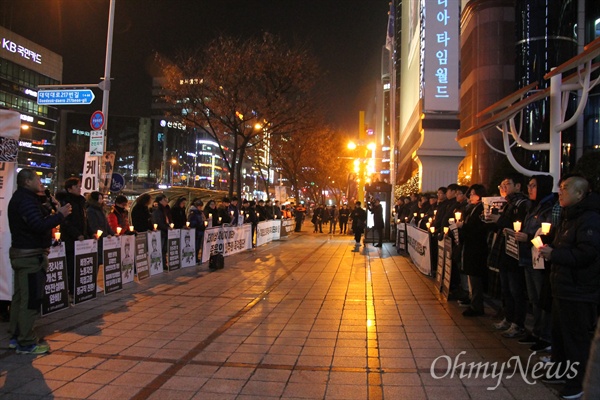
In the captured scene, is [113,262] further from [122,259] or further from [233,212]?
[233,212]

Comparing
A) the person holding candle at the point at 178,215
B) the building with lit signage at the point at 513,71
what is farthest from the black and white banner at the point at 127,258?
the building with lit signage at the point at 513,71

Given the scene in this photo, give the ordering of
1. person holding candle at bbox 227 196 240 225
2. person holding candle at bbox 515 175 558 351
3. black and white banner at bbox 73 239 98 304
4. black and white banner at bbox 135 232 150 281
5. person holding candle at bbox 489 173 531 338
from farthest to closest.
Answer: person holding candle at bbox 227 196 240 225, black and white banner at bbox 135 232 150 281, black and white banner at bbox 73 239 98 304, person holding candle at bbox 489 173 531 338, person holding candle at bbox 515 175 558 351

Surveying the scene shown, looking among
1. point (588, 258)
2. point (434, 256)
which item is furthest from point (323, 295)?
point (588, 258)

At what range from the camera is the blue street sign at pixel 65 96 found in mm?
14329

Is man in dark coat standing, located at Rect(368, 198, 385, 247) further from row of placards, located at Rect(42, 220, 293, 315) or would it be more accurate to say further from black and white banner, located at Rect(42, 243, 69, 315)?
black and white banner, located at Rect(42, 243, 69, 315)

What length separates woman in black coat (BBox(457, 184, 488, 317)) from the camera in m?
7.27

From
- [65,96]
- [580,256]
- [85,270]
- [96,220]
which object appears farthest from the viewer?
[65,96]

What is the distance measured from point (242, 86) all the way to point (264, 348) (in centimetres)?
1687

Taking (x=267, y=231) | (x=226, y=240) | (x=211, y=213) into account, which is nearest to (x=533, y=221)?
(x=226, y=240)

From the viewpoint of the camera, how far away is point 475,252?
728cm

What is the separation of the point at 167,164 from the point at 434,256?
11854 cm

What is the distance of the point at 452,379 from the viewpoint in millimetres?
4742

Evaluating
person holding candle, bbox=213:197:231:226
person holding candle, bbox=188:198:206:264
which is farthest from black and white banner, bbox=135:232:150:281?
person holding candle, bbox=213:197:231:226

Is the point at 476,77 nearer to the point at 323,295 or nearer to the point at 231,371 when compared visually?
the point at 323,295
